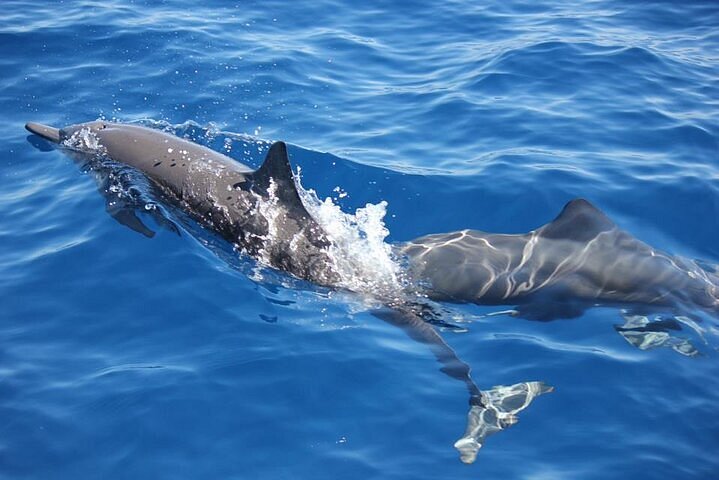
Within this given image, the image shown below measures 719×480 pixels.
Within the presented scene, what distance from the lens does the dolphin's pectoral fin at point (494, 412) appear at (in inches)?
270

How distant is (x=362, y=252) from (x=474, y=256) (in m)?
1.33

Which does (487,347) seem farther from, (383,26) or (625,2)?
(625,2)

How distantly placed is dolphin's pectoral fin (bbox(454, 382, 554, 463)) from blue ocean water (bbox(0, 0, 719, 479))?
93 millimetres

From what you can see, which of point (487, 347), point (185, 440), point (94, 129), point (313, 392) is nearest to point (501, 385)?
point (487, 347)

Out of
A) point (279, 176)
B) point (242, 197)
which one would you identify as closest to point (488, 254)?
point (279, 176)

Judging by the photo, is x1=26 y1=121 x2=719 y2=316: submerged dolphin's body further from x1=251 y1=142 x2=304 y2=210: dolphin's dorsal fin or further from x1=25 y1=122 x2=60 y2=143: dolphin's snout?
x1=25 y1=122 x2=60 y2=143: dolphin's snout

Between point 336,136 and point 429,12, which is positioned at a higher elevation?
point 429,12

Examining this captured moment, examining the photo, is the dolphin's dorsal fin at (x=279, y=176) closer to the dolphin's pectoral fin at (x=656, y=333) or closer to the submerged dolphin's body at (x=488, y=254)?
the submerged dolphin's body at (x=488, y=254)

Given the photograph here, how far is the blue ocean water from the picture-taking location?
275 inches

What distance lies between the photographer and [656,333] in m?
8.32

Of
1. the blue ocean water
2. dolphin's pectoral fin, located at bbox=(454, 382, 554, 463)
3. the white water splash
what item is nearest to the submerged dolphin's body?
the white water splash

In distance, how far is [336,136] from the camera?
494 inches

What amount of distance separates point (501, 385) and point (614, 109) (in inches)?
293

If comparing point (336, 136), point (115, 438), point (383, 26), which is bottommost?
point (115, 438)
